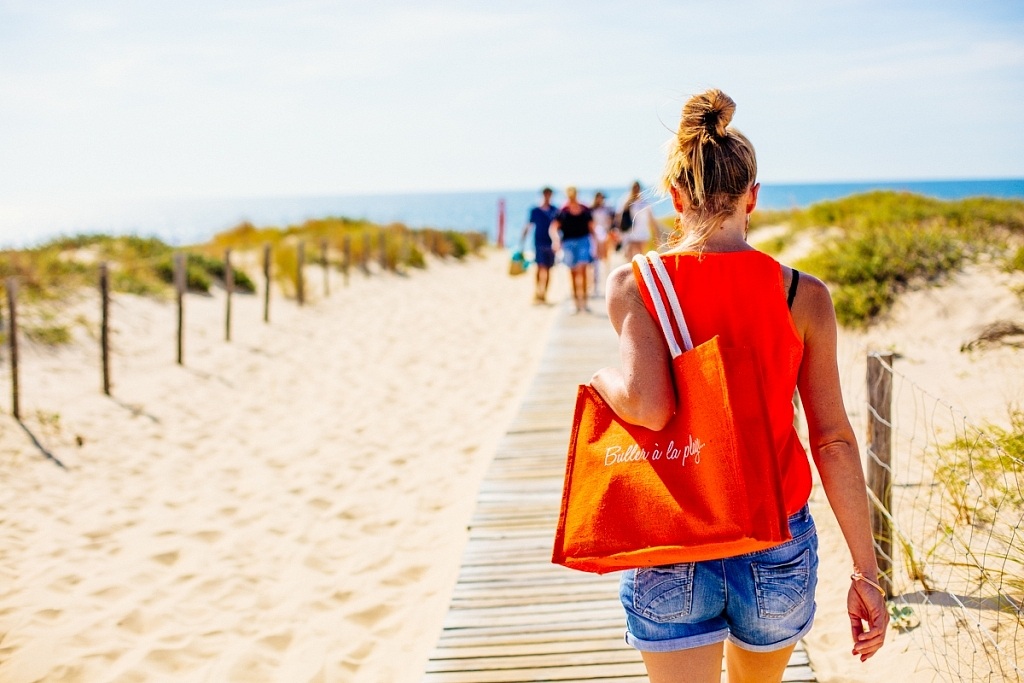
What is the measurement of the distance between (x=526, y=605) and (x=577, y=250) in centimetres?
702

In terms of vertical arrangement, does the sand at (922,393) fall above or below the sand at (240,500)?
above

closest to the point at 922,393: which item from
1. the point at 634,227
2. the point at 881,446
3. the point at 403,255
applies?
the point at 881,446

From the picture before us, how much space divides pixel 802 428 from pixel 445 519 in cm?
263

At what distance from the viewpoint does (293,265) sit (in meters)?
14.5

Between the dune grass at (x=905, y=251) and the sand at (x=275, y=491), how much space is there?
255mm

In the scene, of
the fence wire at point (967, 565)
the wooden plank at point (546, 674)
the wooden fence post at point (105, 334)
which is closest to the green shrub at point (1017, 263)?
the fence wire at point (967, 565)

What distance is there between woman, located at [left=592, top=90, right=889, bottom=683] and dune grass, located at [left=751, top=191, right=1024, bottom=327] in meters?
6.95

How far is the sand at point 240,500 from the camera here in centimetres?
345

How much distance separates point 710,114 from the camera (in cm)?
137

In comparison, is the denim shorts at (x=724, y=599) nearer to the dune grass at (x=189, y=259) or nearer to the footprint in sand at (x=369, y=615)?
the footprint in sand at (x=369, y=615)

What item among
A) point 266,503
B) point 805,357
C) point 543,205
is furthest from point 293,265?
point 805,357

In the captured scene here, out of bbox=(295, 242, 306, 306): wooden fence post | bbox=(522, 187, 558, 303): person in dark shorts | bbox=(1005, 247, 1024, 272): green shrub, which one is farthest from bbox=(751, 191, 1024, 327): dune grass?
bbox=(295, 242, 306, 306): wooden fence post

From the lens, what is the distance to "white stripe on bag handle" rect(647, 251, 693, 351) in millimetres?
1351

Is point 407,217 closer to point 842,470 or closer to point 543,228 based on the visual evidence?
point 543,228
